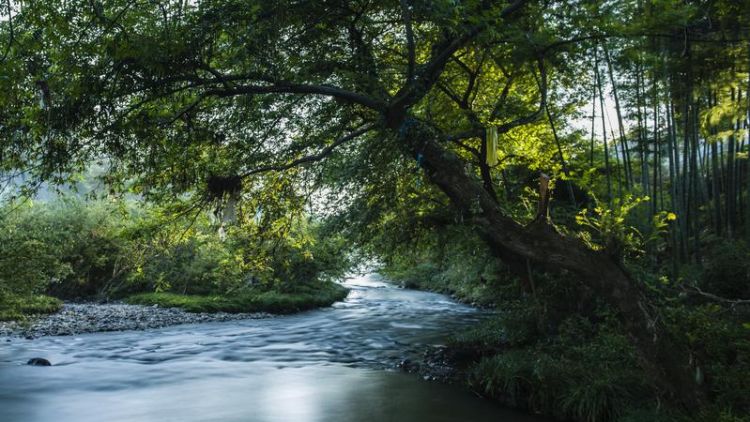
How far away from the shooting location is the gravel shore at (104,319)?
14.1 m

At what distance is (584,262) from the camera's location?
18.7 feet

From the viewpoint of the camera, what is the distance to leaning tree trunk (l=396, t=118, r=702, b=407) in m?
5.50

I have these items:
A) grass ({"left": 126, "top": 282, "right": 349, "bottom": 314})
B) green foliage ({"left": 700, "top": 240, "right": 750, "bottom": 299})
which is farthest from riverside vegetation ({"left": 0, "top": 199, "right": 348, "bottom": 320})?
green foliage ({"left": 700, "top": 240, "right": 750, "bottom": 299})

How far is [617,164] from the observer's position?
48.9 feet

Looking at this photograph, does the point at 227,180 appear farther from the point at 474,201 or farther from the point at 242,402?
the point at 242,402

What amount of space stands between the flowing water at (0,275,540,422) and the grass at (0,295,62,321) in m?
0.96

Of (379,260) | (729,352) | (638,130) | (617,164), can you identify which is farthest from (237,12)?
(617,164)

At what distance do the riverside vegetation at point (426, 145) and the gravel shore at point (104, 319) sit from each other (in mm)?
2787

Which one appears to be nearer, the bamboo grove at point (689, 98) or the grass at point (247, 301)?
the bamboo grove at point (689, 98)

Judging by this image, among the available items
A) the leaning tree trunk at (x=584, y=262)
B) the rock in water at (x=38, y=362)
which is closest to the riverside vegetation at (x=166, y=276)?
the rock in water at (x=38, y=362)

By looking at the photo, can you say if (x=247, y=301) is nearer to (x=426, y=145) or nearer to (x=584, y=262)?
(x=426, y=145)

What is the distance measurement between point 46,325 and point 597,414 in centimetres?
1466

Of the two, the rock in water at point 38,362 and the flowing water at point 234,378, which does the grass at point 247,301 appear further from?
the rock in water at point 38,362

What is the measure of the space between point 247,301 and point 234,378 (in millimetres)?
10148
